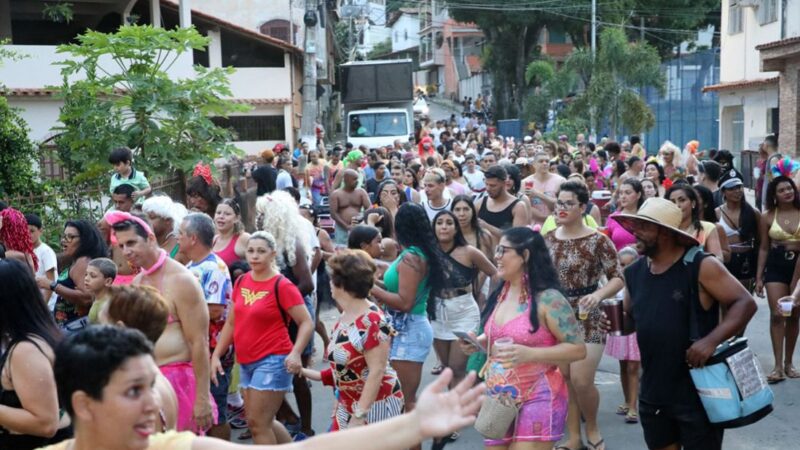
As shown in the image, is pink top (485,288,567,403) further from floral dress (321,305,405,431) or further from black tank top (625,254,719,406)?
floral dress (321,305,405,431)

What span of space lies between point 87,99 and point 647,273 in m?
9.18

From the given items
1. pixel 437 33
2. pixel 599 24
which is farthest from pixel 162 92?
pixel 437 33

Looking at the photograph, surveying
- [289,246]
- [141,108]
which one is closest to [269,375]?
[289,246]

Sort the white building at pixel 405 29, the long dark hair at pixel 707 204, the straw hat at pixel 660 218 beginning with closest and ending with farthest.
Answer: the straw hat at pixel 660 218
the long dark hair at pixel 707 204
the white building at pixel 405 29

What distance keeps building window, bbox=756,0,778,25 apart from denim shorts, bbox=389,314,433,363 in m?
26.3

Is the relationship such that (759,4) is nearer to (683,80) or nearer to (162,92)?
(683,80)

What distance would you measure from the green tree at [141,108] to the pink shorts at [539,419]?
27.5ft

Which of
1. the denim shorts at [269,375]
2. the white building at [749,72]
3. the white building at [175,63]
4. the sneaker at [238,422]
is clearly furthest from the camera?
the white building at [749,72]

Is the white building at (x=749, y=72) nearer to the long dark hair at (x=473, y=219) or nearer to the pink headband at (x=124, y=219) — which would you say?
the long dark hair at (x=473, y=219)

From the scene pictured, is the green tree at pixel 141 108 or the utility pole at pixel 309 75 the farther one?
the utility pole at pixel 309 75

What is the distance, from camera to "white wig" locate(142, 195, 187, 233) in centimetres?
757

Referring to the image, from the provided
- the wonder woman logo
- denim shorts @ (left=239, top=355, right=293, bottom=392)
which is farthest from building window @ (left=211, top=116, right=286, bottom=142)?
denim shorts @ (left=239, top=355, right=293, bottom=392)

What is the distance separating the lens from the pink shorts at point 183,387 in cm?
557

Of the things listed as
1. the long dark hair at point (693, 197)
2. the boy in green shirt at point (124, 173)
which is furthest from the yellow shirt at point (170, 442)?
the boy in green shirt at point (124, 173)
